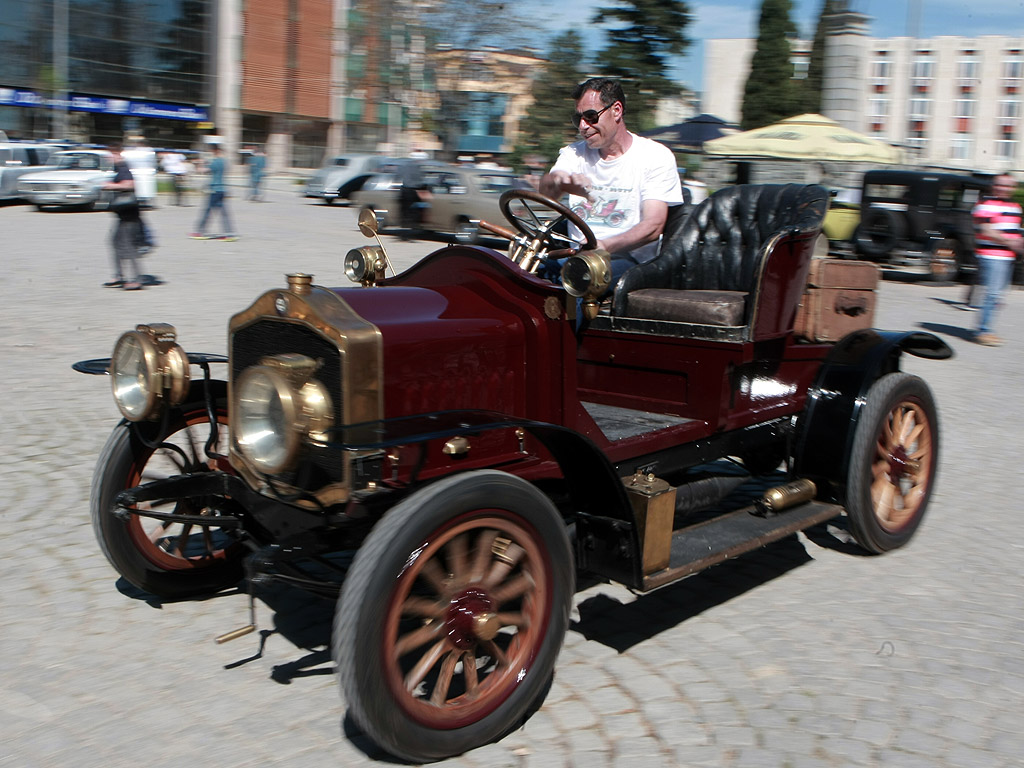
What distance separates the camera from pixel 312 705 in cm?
310

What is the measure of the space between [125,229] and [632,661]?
9664 mm

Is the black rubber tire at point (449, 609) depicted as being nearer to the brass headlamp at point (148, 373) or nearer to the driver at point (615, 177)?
the brass headlamp at point (148, 373)

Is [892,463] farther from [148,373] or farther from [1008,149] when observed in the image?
[1008,149]

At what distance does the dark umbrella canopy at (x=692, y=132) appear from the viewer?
22828 mm

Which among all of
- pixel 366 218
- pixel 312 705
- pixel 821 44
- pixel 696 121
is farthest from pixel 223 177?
pixel 821 44

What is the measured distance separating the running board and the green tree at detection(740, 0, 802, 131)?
31485mm

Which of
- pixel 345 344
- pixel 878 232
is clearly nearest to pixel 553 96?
pixel 878 232

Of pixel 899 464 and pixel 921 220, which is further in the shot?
pixel 921 220

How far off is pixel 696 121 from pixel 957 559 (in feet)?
67.8

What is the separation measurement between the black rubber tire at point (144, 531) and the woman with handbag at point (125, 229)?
8.21m

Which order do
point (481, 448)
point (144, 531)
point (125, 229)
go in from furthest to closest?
point (125, 229) < point (144, 531) < point (481, 448)

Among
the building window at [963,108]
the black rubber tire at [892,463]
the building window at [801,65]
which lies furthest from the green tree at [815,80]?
the black rubber tire at [892,463]

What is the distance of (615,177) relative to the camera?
175 inches

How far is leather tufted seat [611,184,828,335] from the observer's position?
4.50m
